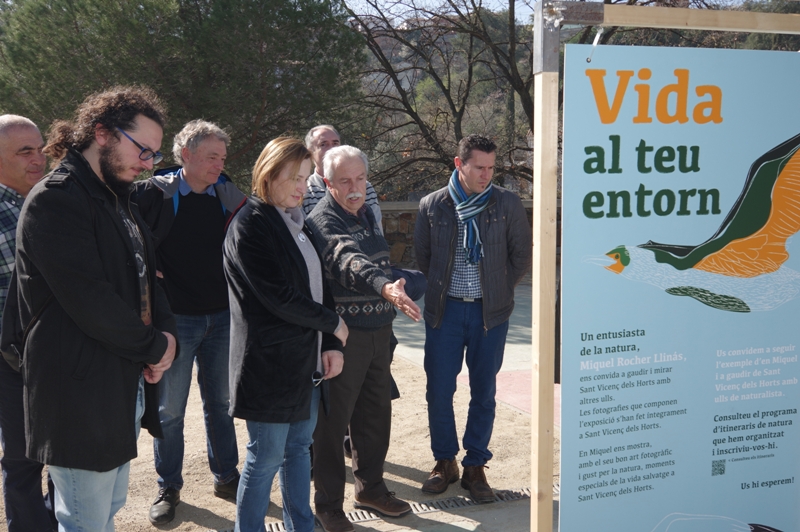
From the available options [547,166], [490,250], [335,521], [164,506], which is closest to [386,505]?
[335,521]

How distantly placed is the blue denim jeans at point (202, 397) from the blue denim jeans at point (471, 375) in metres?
1.11

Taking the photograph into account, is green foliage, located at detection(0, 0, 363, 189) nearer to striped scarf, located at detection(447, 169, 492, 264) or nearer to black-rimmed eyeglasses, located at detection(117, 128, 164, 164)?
striped scarf, located at detection(447, 169, 492, 264)

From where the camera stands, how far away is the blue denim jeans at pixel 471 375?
3.76m

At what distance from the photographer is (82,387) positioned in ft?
7.09

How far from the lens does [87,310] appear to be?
2.13 meters

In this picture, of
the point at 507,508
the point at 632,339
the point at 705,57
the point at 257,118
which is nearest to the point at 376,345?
the point at 507,508

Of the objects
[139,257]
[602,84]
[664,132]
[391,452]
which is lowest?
[391,452]

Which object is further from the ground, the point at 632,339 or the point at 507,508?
the point at 632,339

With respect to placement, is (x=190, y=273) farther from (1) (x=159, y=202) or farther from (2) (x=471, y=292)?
(2) (x=471, y=292)

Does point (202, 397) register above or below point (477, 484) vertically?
above

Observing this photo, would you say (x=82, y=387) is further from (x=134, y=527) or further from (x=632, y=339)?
(x=632, y=339)

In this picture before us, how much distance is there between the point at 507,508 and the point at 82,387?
7.35 ft

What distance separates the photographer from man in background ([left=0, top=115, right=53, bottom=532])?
8.98 ft

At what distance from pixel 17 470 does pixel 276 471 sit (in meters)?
1.06
